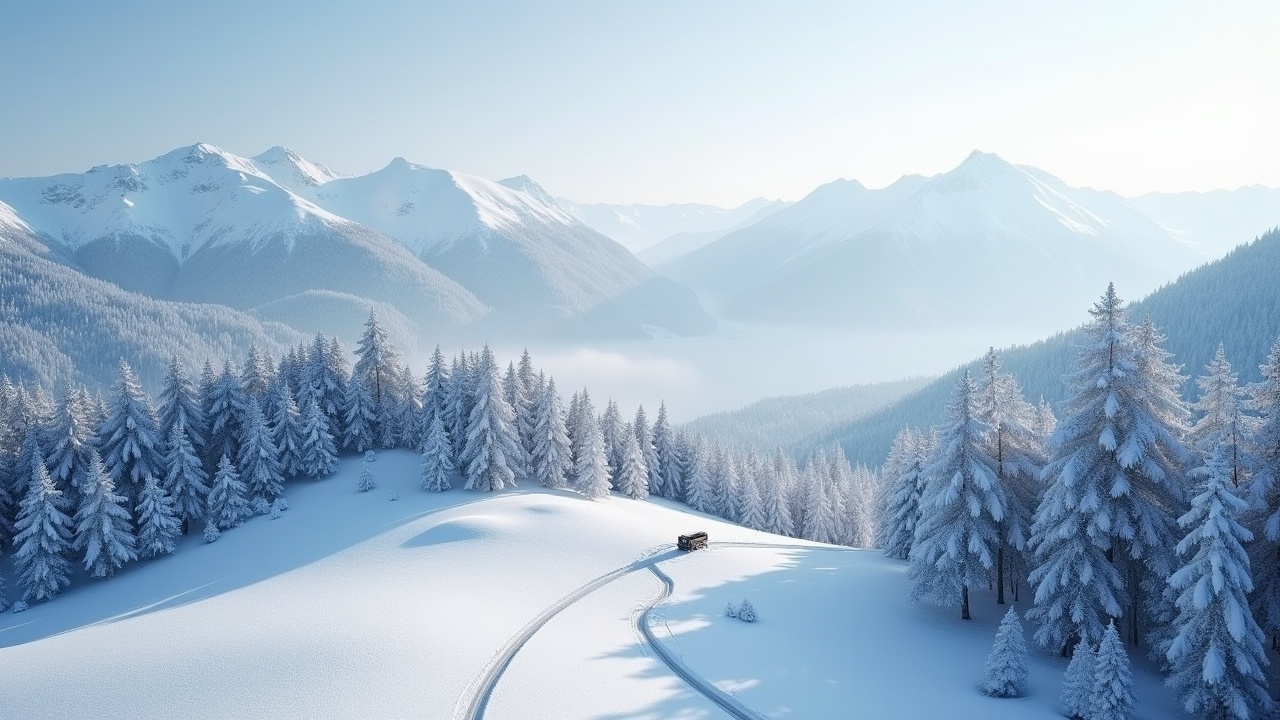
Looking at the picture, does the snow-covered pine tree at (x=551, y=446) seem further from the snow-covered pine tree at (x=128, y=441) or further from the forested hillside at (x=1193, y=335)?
the forested hillside at (x=1193, y=335)

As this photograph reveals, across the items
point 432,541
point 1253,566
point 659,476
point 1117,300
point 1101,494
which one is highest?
point 1117,300

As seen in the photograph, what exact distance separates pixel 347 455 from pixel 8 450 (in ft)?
92.1

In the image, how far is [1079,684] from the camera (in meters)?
27.2

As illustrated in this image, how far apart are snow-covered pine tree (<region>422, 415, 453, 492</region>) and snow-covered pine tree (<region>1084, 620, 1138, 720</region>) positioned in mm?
53216

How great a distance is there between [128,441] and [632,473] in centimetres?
4767

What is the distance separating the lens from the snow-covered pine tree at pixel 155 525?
5572 cm

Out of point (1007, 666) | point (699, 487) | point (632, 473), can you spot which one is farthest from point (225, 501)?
point (1007, 666)

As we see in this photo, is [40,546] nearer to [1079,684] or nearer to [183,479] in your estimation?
[183,479]

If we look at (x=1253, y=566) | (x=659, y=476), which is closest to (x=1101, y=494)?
(x=1253, y=566)

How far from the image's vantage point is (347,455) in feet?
244

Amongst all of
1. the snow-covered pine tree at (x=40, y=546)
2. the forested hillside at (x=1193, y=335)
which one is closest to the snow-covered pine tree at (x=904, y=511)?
the snow-covered pine tree at (x=40, y=546)

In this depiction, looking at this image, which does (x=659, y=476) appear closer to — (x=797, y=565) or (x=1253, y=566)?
(x=797, y=565)

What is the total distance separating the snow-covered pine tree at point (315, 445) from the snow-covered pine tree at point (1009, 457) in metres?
60.2

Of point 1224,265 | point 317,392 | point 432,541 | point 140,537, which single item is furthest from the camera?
point 1224,265
